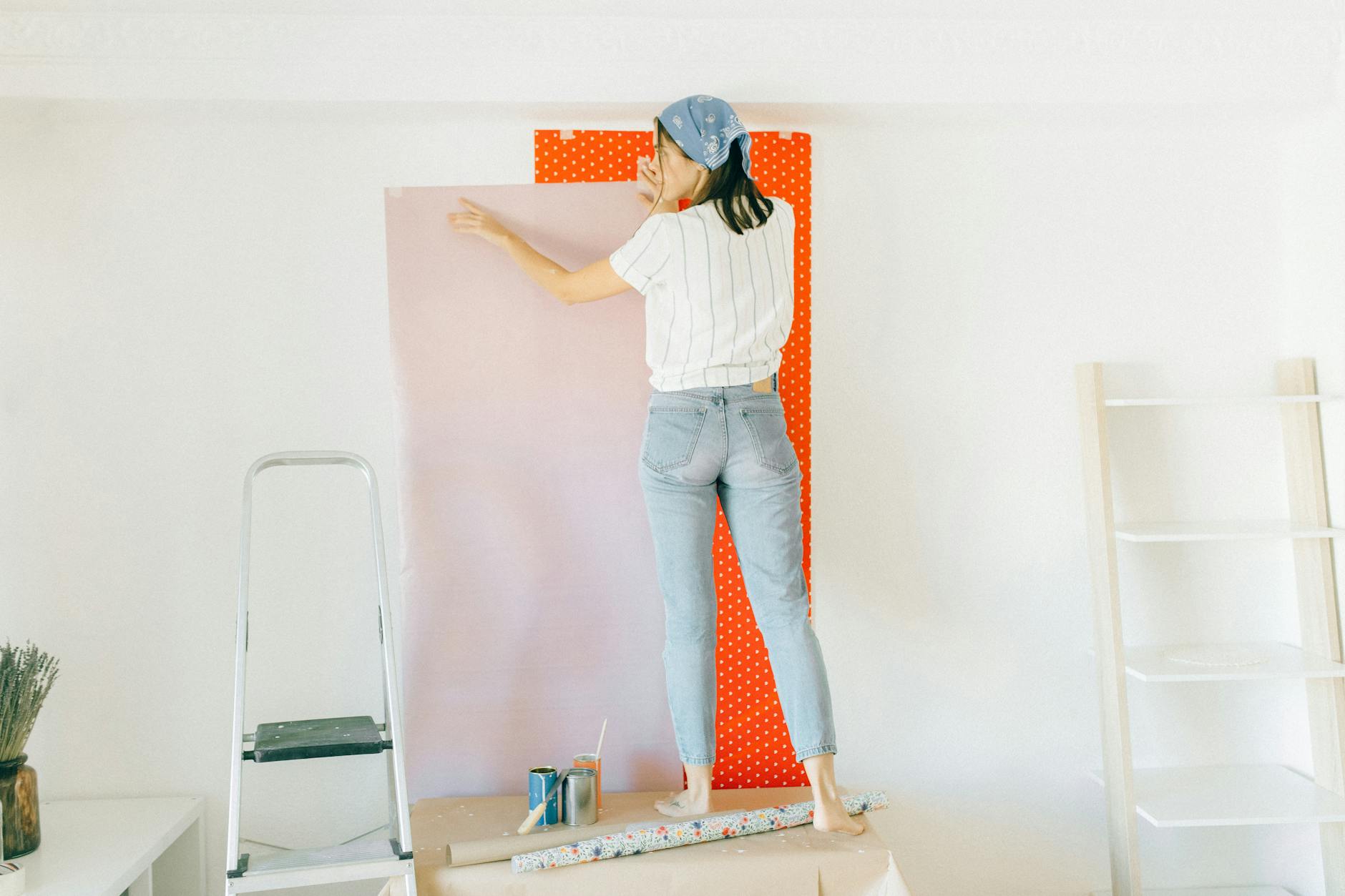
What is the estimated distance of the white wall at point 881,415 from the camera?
2307 mm

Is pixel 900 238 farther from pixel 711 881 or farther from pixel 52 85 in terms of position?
pixel 52 85

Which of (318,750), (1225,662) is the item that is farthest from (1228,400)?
(318,750)

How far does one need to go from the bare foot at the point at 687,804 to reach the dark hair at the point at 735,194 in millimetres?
1192

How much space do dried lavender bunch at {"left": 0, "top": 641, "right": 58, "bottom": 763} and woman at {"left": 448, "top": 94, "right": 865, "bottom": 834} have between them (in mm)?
1300

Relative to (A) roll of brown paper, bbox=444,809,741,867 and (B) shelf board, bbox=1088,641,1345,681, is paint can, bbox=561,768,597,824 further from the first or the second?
(B) shelf board, bbox=1088,641,1345,681

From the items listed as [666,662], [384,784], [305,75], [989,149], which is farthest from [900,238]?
[384,784]

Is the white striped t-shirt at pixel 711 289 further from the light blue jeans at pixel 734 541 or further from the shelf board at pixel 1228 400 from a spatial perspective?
the shelf board at pixel 1228 400

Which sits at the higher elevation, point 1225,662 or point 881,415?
point 881,415

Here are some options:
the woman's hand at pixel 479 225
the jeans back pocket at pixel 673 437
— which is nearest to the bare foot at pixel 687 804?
the jeans back pocket at pixel 673 437

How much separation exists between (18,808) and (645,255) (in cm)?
167

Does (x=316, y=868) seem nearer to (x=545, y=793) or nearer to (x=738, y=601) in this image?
(x=545, y=793)

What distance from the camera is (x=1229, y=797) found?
229 centimetres

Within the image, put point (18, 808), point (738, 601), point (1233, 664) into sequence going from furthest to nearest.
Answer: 1. point (738, 601)
2. point (1233, 664)
3. point (18, 808)

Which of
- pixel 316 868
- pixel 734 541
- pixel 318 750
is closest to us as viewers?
pixel 316 868
